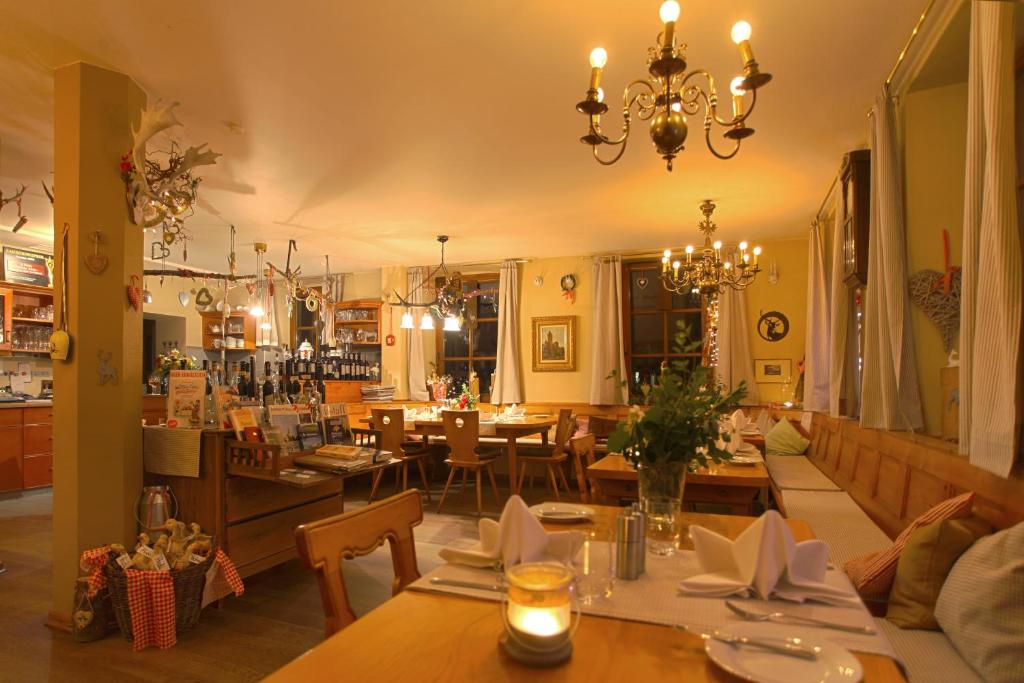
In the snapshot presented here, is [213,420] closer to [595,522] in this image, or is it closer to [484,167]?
[595,522]

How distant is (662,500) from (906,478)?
77.8 inches

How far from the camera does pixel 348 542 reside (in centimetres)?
137

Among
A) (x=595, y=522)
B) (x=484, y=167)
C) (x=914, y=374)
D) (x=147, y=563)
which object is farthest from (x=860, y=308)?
(x=147, y=563)

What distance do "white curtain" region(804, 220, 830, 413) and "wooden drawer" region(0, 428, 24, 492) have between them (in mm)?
8187

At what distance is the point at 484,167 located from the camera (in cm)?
443

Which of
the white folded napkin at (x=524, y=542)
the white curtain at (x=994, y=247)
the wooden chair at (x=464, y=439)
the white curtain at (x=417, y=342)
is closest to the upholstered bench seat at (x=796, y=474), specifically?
the white curtain at (x=994, y=247)

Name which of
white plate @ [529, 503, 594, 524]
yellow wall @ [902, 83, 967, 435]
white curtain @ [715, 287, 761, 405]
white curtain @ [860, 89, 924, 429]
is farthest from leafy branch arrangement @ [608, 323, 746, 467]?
white curtain @ [715, 287, 761, 405]

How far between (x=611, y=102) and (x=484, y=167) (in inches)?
50.5

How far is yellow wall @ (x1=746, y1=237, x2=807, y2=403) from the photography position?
266 inches

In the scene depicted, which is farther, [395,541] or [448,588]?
[395,541]

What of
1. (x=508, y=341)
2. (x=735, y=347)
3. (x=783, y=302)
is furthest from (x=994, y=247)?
(x=508, y=341)

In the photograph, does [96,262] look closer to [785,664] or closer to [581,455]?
[581,455]

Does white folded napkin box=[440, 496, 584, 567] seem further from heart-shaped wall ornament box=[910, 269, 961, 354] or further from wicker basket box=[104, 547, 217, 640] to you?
heart-shaped wall ornament box=[910, 269, 961, 354]

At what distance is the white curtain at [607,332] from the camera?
24.1 ft
